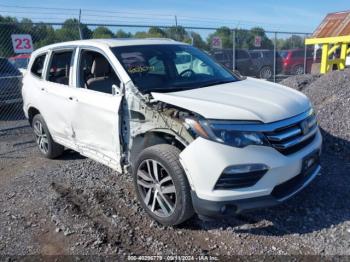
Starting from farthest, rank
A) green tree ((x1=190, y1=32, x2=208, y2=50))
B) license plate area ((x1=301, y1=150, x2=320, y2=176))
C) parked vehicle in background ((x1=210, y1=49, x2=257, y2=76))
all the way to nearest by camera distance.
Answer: parked vehicle in background ((x1=210, y1=49, x2=257, y2=76)) → green tree ((x1=190, y1=32, x2=208, y2=50)) → license plate area ((x1=301, y1=150, x2=320, y2=176))

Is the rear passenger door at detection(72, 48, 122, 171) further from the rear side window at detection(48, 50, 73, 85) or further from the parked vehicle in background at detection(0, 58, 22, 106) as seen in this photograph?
the parked vehicle in background at detection(0, 58, 22, 106)

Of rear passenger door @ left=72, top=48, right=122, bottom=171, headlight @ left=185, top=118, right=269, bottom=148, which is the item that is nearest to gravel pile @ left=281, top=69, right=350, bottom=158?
headlight @ left=185, top=118, right=269, bottom=148

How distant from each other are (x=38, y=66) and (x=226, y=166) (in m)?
4.16

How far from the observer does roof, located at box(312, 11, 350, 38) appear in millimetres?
9047

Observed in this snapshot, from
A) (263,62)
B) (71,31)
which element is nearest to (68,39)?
(71,31)

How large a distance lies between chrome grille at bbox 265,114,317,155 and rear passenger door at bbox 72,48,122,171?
1.70m

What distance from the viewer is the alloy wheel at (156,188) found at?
3.43 m

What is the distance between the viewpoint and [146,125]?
361cm

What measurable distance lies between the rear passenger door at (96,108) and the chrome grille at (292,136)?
1699mm

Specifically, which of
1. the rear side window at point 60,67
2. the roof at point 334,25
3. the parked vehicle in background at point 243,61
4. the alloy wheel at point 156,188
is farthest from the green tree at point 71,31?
the parked vehicle in background at point 243,61

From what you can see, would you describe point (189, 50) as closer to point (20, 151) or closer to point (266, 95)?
point (266, 95)

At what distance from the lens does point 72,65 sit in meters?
4.68

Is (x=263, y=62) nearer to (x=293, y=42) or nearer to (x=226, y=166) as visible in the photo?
(x=293, y=42)

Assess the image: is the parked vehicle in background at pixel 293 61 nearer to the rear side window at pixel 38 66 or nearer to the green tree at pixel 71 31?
the green tree at pixel 71 31
